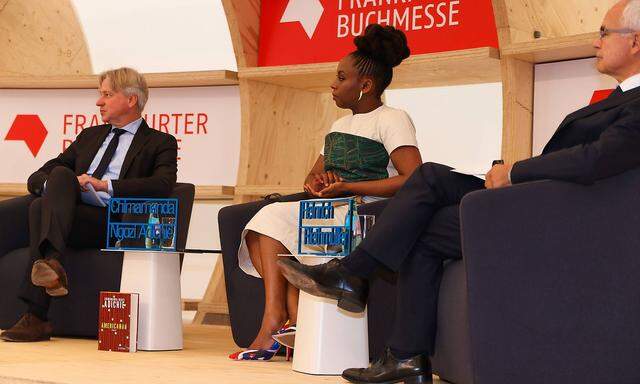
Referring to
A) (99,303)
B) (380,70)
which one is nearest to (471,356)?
(380,70)

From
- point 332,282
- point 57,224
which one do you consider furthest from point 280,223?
point 57,224

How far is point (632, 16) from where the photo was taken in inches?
99.7

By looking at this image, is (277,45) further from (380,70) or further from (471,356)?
(471,356)

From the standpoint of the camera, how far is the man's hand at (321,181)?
3455 millimetres

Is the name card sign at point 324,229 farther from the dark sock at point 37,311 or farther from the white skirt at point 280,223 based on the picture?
the dark sock at point 37,311

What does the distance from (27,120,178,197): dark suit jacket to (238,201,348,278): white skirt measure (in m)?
0.60

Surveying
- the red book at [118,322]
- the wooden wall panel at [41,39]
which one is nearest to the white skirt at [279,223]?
the red book at [118,322]

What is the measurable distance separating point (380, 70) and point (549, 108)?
39.4 inches

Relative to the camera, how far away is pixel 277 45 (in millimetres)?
5145

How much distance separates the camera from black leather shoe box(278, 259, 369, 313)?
8.73 ft

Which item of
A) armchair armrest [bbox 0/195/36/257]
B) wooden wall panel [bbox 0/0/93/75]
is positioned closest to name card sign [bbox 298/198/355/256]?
armchair armrest [bbox 0/195/36/257]

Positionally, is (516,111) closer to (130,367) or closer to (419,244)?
(419,244)

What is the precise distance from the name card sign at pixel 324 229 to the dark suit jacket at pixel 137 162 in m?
0.96

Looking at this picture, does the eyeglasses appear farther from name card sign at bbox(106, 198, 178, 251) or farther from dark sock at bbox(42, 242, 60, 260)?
dark sock at bbox(42, 242, 60, 260)
